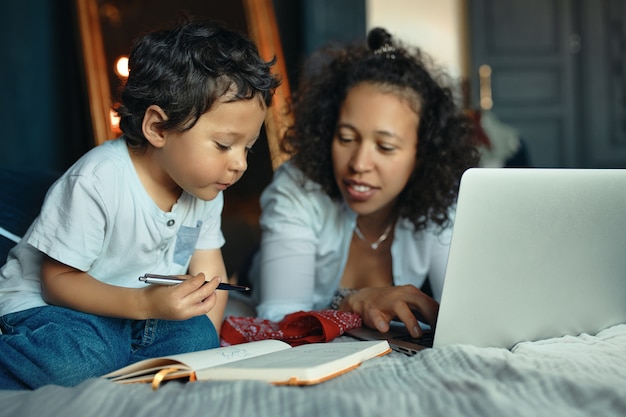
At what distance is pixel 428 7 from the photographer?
18.2 feet

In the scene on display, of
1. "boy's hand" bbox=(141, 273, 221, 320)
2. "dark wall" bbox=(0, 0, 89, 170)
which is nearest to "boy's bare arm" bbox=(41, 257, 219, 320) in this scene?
"boy's hand" bbox=(141, 273, 221, 320)

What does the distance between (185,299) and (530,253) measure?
0.56 m

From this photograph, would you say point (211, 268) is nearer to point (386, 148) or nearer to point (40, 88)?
point (386, 148)

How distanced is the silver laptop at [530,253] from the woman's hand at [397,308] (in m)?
0.26

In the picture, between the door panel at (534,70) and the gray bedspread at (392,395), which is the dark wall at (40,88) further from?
the door panel at (534,70)

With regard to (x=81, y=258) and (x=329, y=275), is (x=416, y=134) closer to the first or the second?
(x=329, y=275)

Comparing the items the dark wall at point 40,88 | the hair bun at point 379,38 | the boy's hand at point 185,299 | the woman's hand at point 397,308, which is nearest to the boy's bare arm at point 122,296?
the boy's hand at point 185,299

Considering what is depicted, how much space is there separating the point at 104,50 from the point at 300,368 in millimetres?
2364

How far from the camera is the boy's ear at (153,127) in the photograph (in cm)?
139

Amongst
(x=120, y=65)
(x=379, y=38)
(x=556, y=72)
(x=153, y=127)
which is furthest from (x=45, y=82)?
(x=556, y=72)

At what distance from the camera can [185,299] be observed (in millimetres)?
1199

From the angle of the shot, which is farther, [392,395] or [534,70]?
[534,70]

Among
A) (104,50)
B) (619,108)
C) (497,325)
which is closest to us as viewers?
(497,325)

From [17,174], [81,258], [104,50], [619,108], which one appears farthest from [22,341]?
[619,108]
